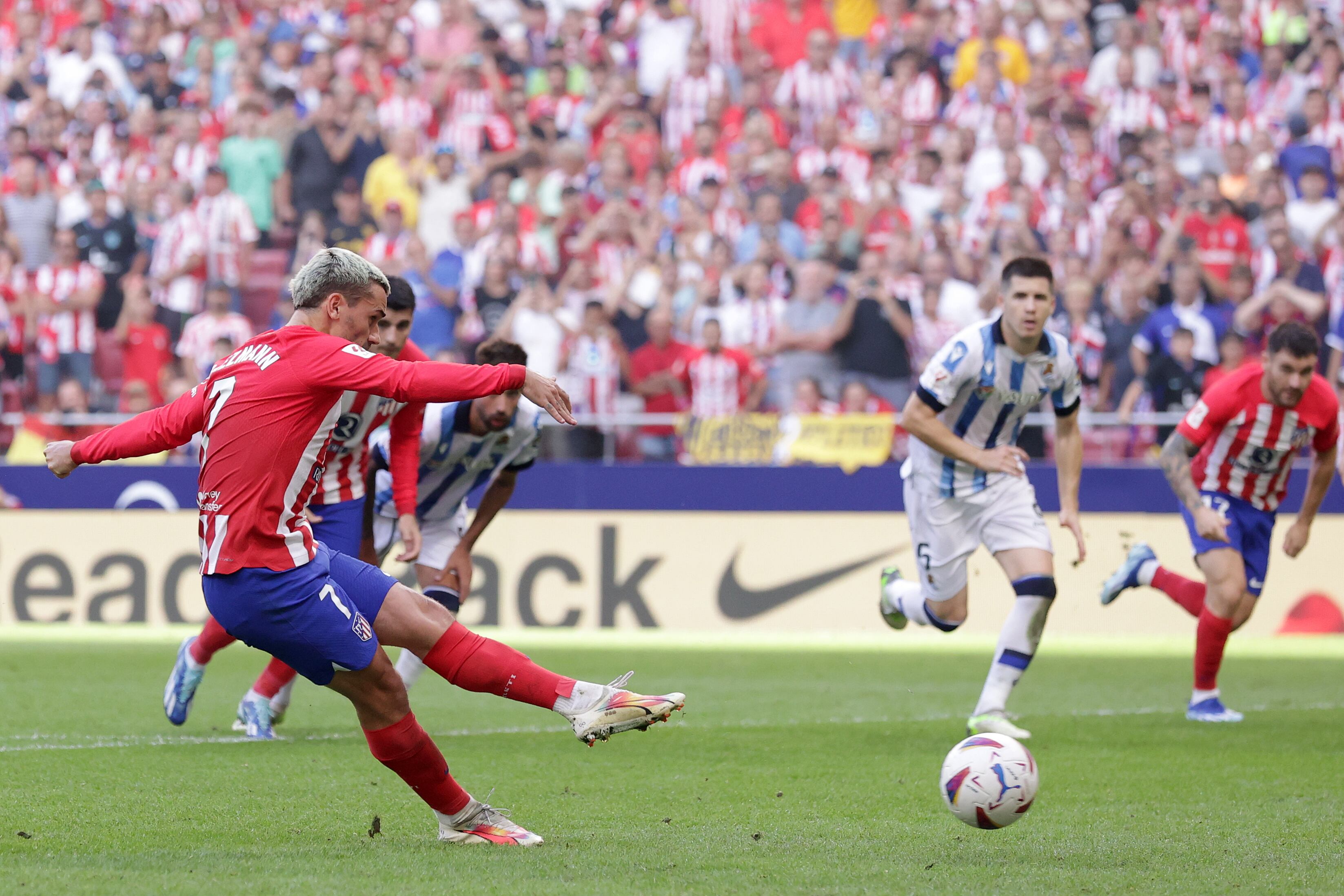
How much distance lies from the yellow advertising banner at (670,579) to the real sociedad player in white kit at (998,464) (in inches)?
199

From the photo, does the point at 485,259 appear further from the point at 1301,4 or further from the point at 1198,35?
the point at 1301,4

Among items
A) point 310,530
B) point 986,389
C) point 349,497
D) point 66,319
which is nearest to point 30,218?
point 66,319

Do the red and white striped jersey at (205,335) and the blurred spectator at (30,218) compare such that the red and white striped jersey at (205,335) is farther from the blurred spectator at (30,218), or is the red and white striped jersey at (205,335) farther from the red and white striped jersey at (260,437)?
the red and white striped jersey at (260,437)

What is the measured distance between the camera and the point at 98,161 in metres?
18.6

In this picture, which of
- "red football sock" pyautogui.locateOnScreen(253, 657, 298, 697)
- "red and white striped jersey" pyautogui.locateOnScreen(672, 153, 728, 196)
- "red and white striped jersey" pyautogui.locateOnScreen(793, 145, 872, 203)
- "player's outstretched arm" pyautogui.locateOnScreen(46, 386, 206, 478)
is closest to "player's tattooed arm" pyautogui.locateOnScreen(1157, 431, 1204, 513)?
"red football sock" pyautogui.locateOnScreen(253, 657, 298, 697)

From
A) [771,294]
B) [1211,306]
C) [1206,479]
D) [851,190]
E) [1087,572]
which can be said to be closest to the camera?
[1206,479]

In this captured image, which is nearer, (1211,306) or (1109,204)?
(1211,306)

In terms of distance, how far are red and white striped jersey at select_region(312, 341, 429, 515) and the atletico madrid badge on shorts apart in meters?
2.76

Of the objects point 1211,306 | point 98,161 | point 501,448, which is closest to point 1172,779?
point 501,448

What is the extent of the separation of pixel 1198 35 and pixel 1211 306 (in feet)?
16.3

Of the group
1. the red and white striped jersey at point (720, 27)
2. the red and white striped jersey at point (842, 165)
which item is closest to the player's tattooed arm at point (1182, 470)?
the red and white striped jersey at point (842, 165)

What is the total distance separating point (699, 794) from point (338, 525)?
98.3 inches

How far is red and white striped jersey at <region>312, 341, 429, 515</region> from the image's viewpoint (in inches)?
308

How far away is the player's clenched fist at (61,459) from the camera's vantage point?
5.14m
